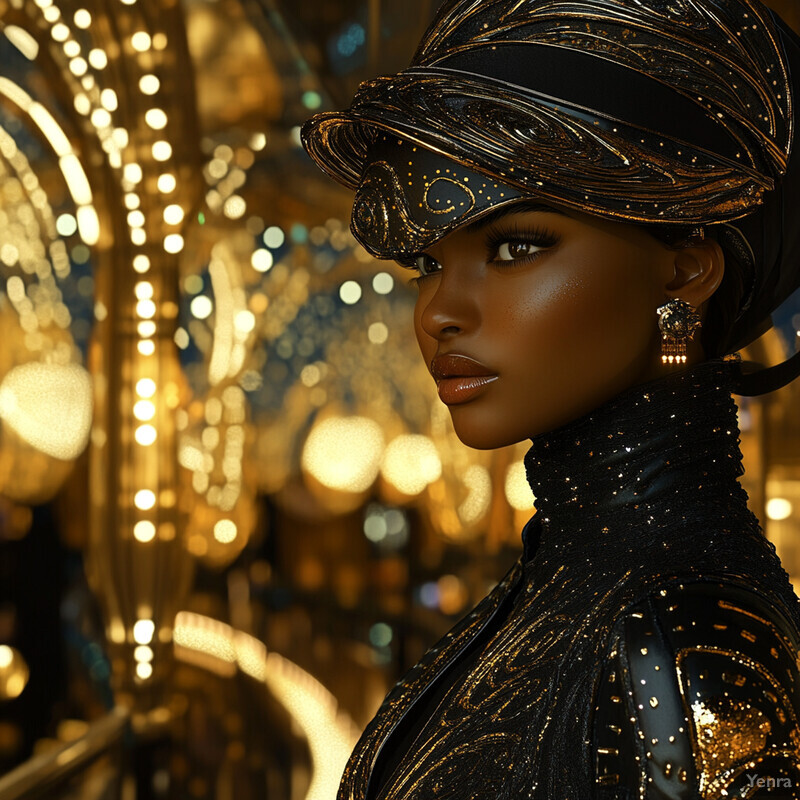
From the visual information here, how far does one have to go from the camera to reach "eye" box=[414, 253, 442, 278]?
99cm

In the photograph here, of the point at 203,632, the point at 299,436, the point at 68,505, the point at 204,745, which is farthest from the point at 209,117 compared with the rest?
the point at 204,745

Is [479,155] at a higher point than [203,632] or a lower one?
lower

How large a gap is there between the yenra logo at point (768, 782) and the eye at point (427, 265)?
524 mm

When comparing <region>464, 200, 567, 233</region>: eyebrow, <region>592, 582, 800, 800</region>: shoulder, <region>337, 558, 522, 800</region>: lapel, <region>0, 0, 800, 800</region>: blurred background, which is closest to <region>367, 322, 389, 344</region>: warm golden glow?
<region>0, 0, 800, 800</region>: blurred background

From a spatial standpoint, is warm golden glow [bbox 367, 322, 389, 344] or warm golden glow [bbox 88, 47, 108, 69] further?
warm golden glow [bbox 367, 322, 389, 344]

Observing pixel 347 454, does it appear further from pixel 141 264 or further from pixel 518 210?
pixel 518 210

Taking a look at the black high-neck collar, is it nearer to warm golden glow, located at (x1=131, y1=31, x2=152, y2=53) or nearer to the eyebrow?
the eyebrow

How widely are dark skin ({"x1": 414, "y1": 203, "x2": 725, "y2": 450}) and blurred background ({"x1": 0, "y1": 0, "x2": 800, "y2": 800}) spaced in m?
1.72

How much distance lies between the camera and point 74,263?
2512 millimetres

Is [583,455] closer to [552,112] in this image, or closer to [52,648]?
[552,112]

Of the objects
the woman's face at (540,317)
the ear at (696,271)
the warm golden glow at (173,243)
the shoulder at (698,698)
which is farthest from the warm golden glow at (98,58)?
the shoulder at (698,698)

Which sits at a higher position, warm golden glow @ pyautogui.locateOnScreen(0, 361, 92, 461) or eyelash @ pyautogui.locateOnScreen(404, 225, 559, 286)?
warm golden glow @ pyautogui.locateOnScreen(0, 361, 92, 461)

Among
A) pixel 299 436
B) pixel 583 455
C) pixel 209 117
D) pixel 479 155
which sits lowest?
pixel 583 455

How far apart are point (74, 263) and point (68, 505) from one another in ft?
1.94
